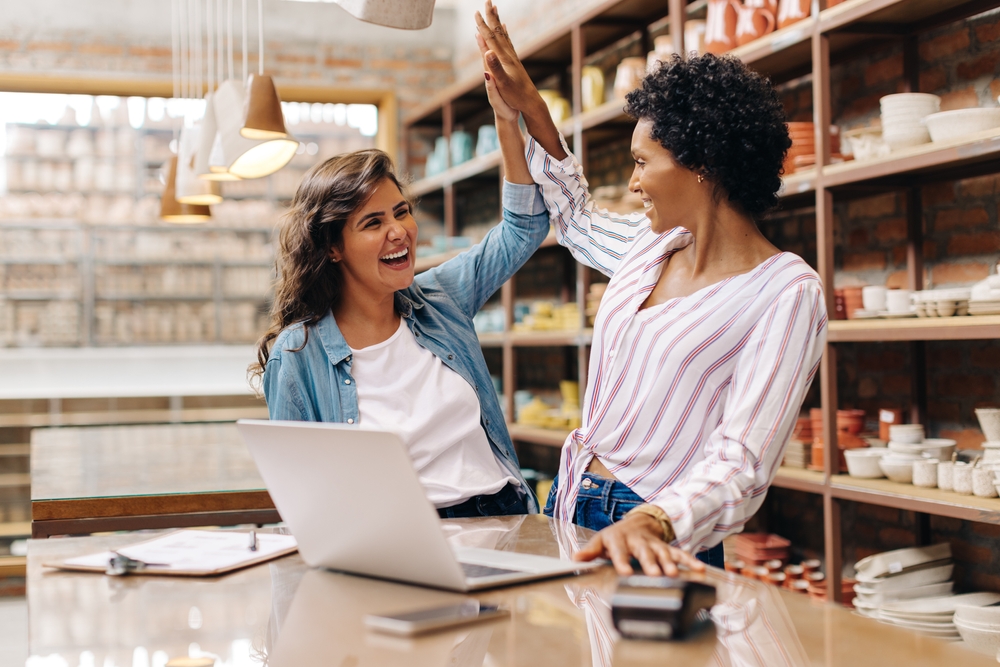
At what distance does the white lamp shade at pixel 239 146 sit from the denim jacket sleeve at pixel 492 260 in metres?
0.76

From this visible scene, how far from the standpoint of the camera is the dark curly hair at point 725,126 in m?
1.49

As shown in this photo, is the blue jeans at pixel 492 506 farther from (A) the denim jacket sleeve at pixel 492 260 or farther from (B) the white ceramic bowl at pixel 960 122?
(B) the white ceramic bowl at pixel 960 122

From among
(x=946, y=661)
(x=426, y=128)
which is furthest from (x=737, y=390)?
(x=426, y=128)

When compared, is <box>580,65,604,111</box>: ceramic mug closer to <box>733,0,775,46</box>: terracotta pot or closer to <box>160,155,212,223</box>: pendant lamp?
<box>733,0,775,46</box>: terracotta pot

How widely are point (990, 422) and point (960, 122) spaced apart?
758mm

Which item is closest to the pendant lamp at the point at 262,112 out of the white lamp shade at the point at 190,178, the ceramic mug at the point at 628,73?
the white lamp shade at the point at 190,178

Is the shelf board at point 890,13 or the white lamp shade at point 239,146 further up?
the shelf board at point 890,13

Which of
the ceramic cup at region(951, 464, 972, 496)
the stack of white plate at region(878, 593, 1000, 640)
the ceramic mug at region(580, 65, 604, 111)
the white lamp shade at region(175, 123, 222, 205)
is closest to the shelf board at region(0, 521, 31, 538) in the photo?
the white lamp shade at region(175, 123, 222, 205)

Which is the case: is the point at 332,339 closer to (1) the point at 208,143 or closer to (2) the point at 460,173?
(1) the point at 208,143

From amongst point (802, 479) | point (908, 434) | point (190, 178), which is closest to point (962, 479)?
point (908, 434)

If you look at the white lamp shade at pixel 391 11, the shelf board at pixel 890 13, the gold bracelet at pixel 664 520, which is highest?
the shelf board at pixel 890 13

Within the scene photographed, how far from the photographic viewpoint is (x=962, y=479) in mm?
2393

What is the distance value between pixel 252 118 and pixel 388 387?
105 centimetres

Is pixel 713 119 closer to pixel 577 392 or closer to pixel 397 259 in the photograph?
pixel 397 259
